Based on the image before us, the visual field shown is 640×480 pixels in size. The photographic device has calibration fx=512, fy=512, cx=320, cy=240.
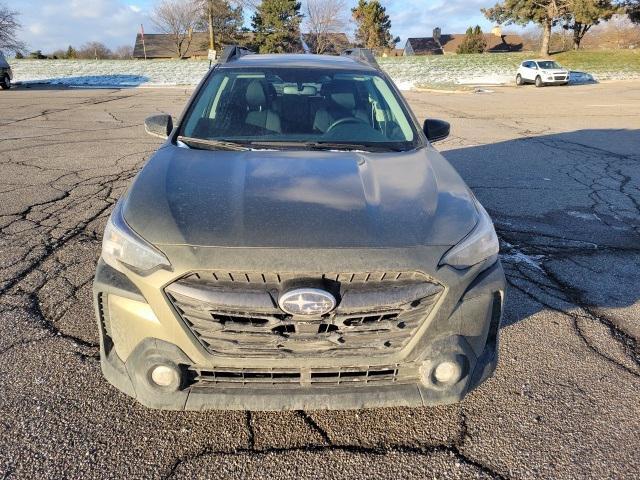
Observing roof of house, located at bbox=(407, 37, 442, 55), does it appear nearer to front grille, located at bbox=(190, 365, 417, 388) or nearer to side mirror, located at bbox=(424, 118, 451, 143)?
side mirror, located at bbox=(424, 118, 451, 143)

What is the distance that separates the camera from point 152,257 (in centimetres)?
214

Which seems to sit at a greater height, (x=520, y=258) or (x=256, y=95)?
(x=256, y=95)

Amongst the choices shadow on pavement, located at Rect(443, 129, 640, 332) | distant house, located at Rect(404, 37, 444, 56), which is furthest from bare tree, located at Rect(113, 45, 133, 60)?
shadow on pavement, located at Rect(443, 129, 640, 332)

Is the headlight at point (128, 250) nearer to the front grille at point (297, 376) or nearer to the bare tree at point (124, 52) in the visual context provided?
the front grille at point (297, 376)

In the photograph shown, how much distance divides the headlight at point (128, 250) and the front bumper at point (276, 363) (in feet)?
0.26

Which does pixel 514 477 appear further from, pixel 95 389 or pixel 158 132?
pixel 158 132

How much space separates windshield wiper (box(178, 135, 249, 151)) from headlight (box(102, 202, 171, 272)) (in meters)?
0.91

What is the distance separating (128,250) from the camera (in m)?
2.21

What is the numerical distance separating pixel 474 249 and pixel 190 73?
35.0 m

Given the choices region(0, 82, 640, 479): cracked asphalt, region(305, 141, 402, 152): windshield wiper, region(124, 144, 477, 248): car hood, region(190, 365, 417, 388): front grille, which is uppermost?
region(305, 141, 402, 152): windshield wiper

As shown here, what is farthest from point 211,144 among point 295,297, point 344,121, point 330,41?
point 330,41

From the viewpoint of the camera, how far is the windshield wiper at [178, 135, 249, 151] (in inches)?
124

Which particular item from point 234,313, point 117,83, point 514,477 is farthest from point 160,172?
point 117,83

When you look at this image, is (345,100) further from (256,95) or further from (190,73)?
(190,73)
